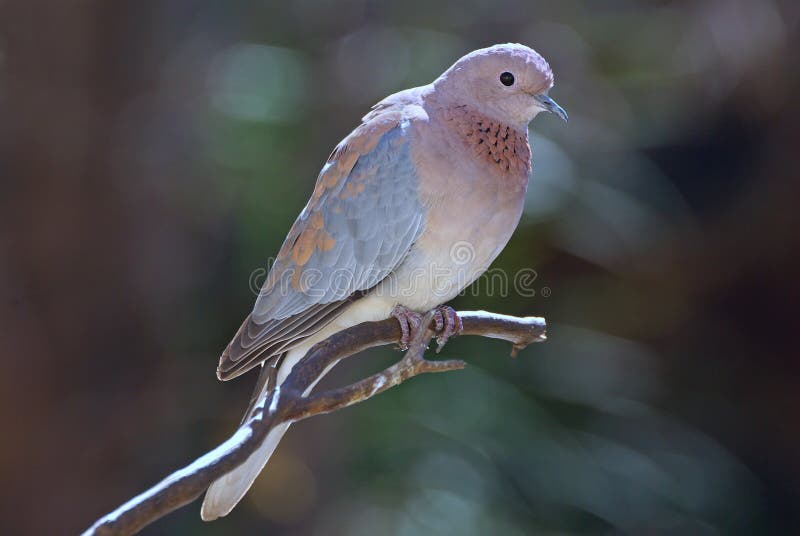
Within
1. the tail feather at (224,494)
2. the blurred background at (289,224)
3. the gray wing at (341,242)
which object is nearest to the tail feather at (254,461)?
the tail feather at (224,494)

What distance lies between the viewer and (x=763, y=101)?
4375 mm

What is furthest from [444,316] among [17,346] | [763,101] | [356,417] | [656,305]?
[763,101]

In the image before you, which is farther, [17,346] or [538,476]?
[538,476]

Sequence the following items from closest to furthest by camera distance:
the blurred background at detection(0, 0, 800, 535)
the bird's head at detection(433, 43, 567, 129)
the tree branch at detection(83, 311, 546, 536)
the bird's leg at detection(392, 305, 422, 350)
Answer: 1. the tree branch at detection(83, 311, 546, 536)
2. the bird's leg at detection(392, 305, 422, 350)
3. the bird's head at detection(433, 43, 567, 129)
4. the blurred background at detection(0, 0, 800, 535)

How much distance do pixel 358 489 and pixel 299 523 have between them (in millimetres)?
271

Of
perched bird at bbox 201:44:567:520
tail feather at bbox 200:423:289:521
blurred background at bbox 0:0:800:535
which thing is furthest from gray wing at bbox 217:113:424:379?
blurred background at bbox 0:0:800:535

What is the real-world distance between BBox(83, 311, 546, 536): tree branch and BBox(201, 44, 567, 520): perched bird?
177 millimetres

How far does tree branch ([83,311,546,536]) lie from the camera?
3.81 ft

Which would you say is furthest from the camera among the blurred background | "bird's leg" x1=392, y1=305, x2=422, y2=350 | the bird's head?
the blurred background

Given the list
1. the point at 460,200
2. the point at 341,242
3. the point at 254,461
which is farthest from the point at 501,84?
the point at 254,461

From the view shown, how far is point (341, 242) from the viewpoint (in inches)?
89.4

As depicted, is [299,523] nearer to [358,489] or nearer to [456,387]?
[358,489]

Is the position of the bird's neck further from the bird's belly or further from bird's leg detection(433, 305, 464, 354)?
bird's leg detection(433, 305, 464, 354)

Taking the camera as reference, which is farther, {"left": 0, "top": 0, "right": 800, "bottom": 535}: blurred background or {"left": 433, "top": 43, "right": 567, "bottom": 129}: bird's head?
{"left": 0, "top": 0, "right": 800, "bottom": 535}: blurred background
